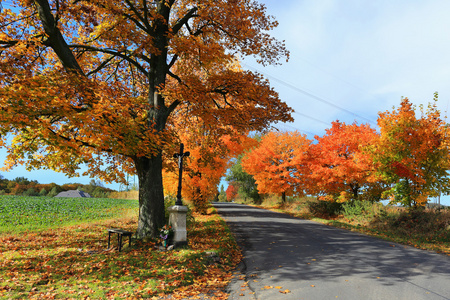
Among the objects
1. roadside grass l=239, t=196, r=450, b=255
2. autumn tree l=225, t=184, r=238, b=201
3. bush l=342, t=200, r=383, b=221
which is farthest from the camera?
autumn tree l=225, t=184, r=238, b=201

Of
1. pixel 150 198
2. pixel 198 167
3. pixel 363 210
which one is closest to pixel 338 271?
pixel 150 198

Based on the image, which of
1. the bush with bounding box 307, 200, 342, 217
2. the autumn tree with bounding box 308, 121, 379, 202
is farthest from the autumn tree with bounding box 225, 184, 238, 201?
the autumn tree with bounding box 308, 121, 379, 202

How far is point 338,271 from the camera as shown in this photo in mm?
6488

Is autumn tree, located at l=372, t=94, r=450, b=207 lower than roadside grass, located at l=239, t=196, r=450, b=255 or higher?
higher

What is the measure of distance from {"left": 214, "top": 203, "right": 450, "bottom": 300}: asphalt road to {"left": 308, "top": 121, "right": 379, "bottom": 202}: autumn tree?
837cm

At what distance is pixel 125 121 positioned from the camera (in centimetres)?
924

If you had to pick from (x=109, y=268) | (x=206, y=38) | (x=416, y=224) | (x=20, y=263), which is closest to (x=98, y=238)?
(x=20, y=263)

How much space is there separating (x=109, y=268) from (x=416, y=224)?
47.5 feet

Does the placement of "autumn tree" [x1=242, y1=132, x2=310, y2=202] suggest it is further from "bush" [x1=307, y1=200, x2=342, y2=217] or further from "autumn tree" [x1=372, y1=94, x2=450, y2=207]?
"autumn tree" [x1=372, y1=94, x2=450, y2=207]

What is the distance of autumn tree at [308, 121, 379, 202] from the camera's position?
17.9m

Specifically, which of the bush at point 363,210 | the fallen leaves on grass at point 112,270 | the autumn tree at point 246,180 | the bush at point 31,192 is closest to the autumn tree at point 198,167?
the fallen leaves on grass at point 112,270

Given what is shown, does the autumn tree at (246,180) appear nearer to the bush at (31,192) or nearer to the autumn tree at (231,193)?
the autumn tree at (231,193)

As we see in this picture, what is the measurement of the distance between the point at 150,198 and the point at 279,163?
19.8m

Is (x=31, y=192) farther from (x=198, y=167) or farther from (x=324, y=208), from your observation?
(x=324, y=208)
